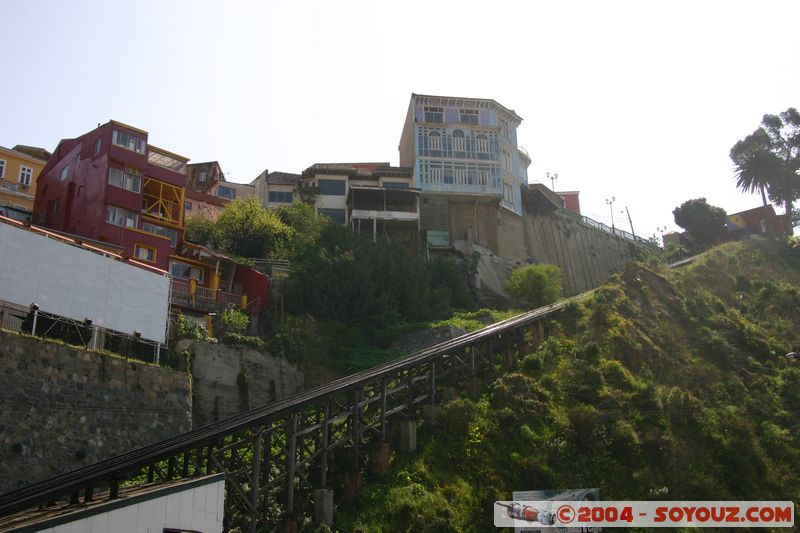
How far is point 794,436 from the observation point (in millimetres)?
32719

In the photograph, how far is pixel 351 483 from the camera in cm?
2558

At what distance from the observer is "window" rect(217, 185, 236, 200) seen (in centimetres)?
6762

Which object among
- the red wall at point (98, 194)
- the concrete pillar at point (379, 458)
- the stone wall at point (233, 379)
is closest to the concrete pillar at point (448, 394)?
the concrete pillar at point (379, 458)

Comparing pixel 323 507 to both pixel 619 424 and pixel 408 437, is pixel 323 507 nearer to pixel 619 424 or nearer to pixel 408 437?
pixel 408 437

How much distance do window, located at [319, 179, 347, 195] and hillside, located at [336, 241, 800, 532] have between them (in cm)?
2636

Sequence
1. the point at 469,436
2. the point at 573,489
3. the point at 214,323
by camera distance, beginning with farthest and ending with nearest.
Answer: the point at 214,323, the point at 469,436, the point at 573,489

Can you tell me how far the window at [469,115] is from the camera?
7056 cm

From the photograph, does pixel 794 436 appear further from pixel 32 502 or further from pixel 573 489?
pixel 32 502

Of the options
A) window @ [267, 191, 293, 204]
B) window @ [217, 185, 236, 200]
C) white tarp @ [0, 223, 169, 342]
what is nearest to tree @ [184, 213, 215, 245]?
window @ [267, 191, 293, 204]

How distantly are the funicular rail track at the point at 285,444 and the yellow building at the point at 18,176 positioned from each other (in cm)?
2890

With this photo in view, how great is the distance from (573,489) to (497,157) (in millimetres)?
45998

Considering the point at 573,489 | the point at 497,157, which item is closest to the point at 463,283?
the point at 497,157

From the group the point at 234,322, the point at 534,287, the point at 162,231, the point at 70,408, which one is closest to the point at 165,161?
the point at 162,231

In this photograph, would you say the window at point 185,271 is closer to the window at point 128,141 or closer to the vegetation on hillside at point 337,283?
the vegetation on hillside at point 337,283
